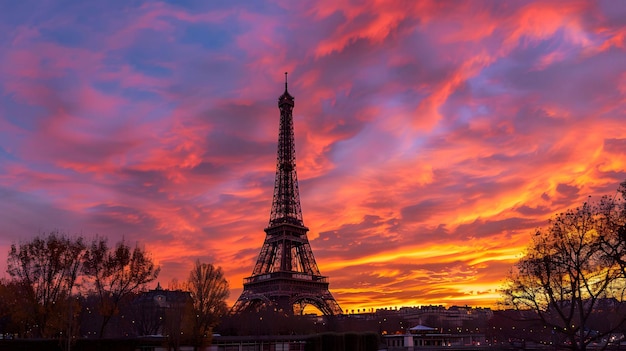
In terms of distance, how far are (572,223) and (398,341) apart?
232 feet

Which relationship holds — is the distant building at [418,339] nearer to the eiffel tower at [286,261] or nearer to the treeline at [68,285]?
the eiffel tower at [286,261]

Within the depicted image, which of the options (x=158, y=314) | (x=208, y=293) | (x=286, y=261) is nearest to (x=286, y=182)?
(x=286, y=261)

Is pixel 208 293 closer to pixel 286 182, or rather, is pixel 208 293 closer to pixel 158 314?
pixel 158 314

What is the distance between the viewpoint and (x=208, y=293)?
198ft

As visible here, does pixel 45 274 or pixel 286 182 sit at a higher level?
pixel 286 182

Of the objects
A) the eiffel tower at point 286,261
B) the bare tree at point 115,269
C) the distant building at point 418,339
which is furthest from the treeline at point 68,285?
the eiffel tower at point 286,261

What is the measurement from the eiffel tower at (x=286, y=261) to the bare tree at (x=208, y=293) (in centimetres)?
5174

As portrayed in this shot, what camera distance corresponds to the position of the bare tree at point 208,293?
58.2 meters

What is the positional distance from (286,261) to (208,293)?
68.9 metres

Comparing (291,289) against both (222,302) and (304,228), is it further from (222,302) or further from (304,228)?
(222,302)

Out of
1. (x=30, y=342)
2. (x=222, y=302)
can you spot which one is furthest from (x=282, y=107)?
(x=30, y=342)

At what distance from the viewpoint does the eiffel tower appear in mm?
120188

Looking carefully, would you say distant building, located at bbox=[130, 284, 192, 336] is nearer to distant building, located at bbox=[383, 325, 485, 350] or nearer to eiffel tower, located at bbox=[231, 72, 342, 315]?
eiffel tower, located at bbox=[231, 72, 342, 315]

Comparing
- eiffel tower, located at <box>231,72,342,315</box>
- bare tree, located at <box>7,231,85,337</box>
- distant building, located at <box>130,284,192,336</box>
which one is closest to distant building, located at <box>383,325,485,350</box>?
eiffel tower, located at <box>231,72,342,315</box>
